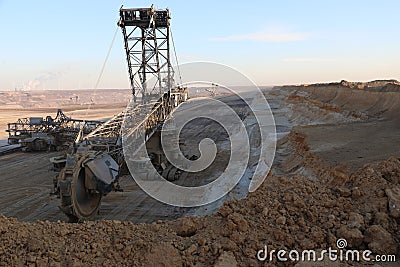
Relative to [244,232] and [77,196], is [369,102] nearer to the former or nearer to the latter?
[77,196]

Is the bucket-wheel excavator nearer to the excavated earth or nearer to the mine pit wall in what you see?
the excavated earth

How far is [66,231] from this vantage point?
6191 mm

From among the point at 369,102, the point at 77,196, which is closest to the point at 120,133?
the point at 77,196

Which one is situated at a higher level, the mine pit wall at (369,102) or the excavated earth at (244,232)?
the mine pit wall at (369,102)

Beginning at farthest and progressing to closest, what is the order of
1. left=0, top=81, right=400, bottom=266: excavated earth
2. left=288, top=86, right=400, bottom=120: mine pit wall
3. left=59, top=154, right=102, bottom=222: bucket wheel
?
1. left=288, top=86, right=400, bottom=120: mine pit wall
2. left=59, top=154, right=102, bottom=222: bucket wheel
3. left=0, top=81, right=400, bottom=266: excavated earth

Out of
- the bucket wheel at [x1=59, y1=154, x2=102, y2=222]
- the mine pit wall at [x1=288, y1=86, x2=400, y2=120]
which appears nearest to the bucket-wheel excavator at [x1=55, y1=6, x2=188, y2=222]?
the bucket wheel at [x1=59, y1=154, x2=102, y2=222]

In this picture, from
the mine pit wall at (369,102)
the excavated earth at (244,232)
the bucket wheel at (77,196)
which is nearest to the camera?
the excavated earth at (244,232)

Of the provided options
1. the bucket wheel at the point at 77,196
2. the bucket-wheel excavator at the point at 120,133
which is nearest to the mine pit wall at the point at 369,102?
the bucket-wheel excavator at the point at 120,133

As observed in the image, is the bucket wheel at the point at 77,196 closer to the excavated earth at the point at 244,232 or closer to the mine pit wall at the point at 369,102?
the excavated earth at the point at 244,232

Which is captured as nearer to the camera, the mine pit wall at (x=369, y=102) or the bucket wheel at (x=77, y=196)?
the bucket wheel at (x=77, y=196)

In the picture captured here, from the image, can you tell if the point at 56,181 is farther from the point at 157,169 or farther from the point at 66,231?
the point at 157,169

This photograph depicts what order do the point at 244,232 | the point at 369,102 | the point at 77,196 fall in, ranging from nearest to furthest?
the point at 244,232
the point at 77,196
the point at 369,102

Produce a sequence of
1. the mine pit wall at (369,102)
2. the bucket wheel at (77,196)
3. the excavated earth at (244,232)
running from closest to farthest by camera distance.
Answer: the excavated earth at (244,232)
the bucket wheel at (77,196)
the mine pit wall at (369,102)

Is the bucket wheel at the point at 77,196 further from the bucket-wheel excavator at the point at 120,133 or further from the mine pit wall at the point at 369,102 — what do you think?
the mine pit wall at the point at 369,102
